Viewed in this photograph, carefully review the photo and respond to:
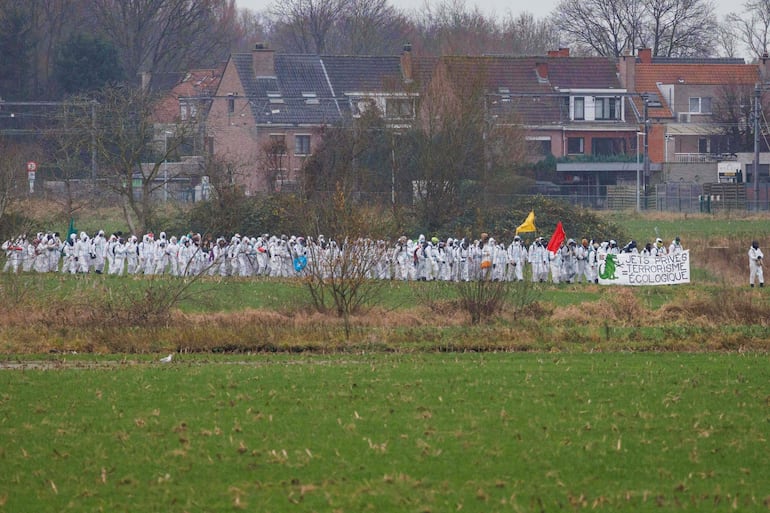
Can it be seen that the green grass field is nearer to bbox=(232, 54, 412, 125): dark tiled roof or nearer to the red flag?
the red flag

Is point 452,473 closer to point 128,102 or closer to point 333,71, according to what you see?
point 128,102

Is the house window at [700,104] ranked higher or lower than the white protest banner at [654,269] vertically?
higher

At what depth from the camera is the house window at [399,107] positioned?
1979 inches

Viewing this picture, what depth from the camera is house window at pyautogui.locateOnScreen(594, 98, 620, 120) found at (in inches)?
2832

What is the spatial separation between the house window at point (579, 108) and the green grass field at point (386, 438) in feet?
178

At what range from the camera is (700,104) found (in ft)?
261

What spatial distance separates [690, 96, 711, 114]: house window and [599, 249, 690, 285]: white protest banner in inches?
1766

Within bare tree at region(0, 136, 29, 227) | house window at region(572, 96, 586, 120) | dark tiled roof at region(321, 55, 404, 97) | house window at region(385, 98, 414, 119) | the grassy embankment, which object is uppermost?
dark tiled roof at region(321, 55, 404, 97)

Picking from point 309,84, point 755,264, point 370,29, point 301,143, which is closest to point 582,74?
point 309,84

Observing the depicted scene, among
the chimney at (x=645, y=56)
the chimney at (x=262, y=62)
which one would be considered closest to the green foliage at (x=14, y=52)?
the chimney at (x=262, y=62)

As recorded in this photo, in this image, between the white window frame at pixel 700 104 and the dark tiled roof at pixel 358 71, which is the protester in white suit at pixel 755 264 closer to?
the dark tiled roof at pixel 358 71

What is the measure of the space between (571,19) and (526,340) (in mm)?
77500

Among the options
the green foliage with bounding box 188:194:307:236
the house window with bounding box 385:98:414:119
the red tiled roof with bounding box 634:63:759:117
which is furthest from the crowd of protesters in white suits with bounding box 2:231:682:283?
the red tiled roof with bounding box 634:63:759:117

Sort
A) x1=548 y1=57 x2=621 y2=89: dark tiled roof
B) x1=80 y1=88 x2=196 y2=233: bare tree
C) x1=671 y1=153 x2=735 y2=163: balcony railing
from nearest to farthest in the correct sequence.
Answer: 1. x1=80 y1=88 x2=196 y2=233: bare tree
2. x1=548 y1=57 x2=621 y2=89: dark tiled roof
3. x1=671 y1=153 x2=735 y2=163: balcony railing
